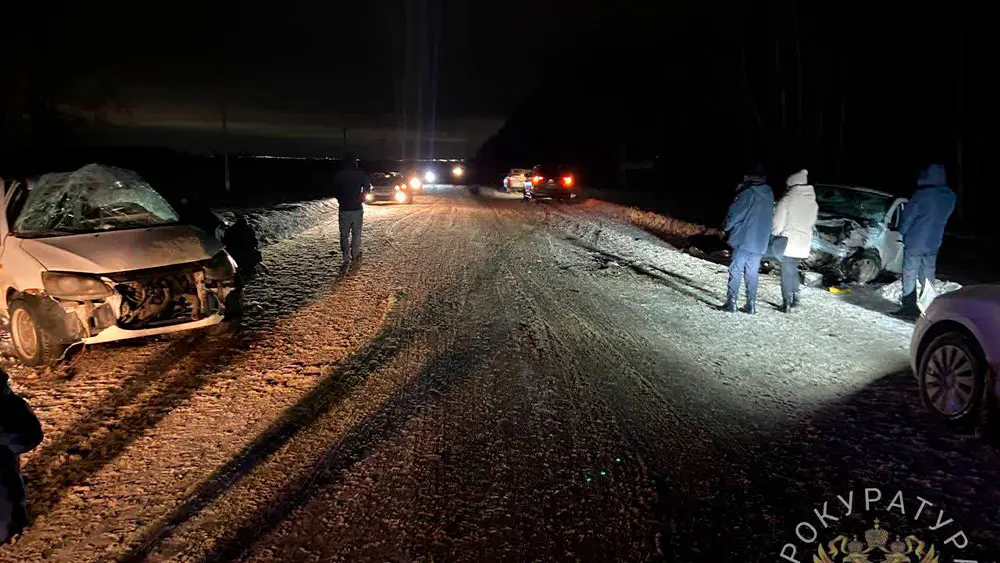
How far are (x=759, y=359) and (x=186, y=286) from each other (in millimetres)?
5870

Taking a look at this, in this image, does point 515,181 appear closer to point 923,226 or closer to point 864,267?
point 864,267

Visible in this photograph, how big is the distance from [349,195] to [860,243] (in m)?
8.70

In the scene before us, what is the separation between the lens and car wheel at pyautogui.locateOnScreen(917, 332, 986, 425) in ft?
15.1

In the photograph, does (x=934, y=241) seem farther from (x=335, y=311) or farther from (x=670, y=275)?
(x=335, y=311)

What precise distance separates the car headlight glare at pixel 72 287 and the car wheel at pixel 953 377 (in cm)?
705

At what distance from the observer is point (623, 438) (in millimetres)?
4676

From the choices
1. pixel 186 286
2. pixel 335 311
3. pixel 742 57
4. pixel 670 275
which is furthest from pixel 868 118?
pixel 186 286

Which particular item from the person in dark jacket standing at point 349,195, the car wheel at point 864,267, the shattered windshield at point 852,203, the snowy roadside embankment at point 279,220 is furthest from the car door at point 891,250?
the snowy roadside embankment at point 279,220

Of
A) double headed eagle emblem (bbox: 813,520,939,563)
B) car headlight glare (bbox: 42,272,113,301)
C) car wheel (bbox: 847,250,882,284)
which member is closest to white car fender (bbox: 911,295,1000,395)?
double headed eagle emblem (bbox: 813,520,939,563)

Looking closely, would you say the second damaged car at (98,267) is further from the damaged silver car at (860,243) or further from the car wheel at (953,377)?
the damaged silver car at (860,243)

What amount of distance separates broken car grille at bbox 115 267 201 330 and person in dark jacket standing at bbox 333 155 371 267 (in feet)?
16.7

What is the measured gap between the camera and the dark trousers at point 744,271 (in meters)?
8.43

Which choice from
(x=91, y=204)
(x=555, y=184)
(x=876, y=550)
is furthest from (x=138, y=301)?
(x=555, y=184)

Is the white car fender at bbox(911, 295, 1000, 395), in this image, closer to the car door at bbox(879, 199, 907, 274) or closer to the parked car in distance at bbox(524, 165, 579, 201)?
the car door at bbox(879, 199, 907, 274)
